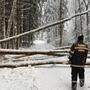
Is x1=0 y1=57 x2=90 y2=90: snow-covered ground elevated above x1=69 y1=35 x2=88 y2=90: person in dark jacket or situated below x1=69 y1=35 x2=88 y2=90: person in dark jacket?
below

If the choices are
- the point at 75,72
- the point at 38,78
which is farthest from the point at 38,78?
the point at 75,72

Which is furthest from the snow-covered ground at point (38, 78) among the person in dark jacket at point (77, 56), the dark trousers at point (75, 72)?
the person in dark jacket at point (77, 56)

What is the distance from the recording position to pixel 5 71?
1738cm

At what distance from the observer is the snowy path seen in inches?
562

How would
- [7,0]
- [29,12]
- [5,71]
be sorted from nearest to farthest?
1. [5,71]
2. [7,0]
3. [29,12]

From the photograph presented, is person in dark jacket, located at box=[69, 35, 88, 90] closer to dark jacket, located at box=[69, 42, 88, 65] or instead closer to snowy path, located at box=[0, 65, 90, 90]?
dark jacket, located at box=[69, 42, 88, 65]

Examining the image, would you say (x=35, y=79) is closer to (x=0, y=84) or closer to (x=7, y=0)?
(x=0, y=84)

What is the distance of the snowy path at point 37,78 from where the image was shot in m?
14.3

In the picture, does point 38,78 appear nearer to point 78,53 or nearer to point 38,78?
point 38,78

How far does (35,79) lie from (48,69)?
2222 mm

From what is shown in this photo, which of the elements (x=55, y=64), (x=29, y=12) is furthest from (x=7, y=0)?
(x=55, y=64)

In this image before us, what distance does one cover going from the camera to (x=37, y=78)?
1595 centimetres

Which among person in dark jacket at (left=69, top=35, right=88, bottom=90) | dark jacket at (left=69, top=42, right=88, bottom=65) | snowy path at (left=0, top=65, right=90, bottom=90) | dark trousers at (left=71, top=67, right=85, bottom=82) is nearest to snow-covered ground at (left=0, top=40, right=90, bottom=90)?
snowy path at (left=0, top=65, right=90, bottom=90)

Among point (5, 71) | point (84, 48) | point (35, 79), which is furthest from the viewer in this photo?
point (5, 71)
